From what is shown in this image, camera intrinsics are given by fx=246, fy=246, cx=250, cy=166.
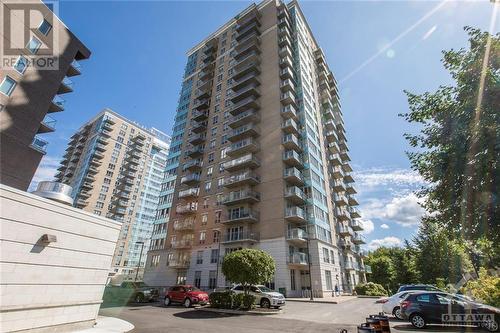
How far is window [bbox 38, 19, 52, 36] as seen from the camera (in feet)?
Answer: 86.6

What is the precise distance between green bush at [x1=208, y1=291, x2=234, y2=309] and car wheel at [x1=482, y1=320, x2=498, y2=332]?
14.3 metres

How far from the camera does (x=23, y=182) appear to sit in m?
23.2

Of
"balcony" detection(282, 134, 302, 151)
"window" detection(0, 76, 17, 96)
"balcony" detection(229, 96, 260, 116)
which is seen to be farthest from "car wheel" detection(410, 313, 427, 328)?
"window" detection(0, 76, 17, 96)

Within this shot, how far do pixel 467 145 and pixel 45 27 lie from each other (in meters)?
39.0

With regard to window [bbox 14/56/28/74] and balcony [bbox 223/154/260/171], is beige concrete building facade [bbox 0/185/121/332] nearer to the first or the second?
window [bbox 14/56/28/74]

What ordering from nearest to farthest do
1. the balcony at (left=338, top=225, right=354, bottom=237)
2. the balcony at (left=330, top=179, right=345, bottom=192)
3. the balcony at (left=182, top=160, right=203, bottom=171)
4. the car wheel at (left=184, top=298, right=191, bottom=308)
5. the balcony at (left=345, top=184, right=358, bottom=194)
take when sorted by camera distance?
the car wheel at (left=184, top=298, right=191, bottom=308), the balcony at (left=338, top=225, right=354, bottom=237), the balcony at (left=182, top=160, right=203, bottom=171), the balcony at (left=330, top=179, right=345, bottom=192), the balcony at (left=345, top=184, right=358, bottom=194)

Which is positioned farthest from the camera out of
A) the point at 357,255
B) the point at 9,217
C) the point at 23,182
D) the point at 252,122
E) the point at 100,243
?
the point at 357,255

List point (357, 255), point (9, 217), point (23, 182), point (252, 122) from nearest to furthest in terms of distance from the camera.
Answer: point (9, 217) → point (23, 182) → point (252, 122) → point (357, 255)

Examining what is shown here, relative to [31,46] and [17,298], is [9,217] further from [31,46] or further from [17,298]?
[31,46]

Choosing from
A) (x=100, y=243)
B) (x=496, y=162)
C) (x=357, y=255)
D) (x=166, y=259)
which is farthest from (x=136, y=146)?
(x=496, y=162)

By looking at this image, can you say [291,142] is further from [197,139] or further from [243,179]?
[197,139]

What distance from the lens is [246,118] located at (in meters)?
40.4

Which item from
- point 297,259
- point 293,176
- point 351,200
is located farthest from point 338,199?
point 297,259

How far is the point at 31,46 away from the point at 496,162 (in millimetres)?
38313
